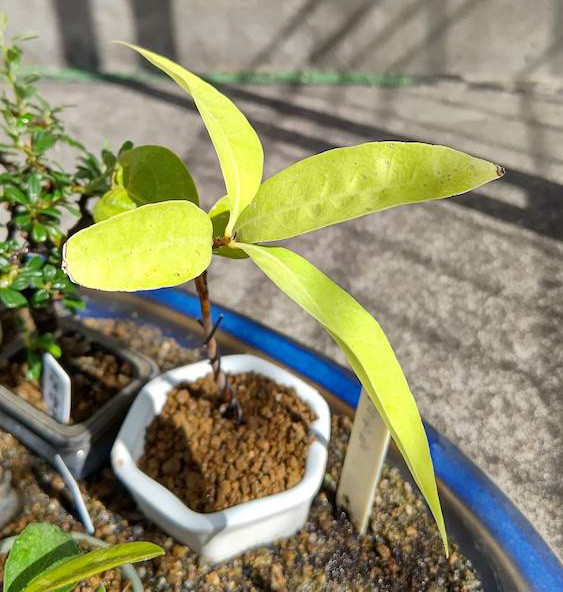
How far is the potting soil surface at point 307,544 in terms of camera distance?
0.84m

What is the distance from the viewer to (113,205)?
631mm

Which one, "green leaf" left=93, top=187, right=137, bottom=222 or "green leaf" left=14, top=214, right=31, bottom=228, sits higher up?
"green leaf" left=93, top=187, right=137, bottom=222

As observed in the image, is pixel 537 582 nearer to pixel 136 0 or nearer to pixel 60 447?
pixel 60 447

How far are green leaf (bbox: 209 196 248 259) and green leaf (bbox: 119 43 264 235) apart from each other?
0.07ft

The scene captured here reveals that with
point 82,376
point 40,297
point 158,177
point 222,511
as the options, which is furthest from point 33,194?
point 222,511

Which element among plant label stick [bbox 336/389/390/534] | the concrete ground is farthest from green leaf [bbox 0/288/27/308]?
the concrete ground

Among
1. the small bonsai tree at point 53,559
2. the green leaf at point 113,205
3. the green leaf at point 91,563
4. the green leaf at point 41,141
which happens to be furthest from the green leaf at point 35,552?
the green leaf at point 41,141

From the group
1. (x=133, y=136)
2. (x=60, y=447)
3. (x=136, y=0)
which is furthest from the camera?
(x=136, y=0)

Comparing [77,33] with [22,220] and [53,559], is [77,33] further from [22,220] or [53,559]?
[53,559]

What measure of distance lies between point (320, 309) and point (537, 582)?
1.80 feet

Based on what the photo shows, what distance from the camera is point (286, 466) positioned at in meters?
0.85

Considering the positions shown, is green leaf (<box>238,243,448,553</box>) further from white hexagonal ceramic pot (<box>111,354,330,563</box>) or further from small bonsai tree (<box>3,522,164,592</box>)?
white hexagonal ceramic pot (<box>111,354,330,563</box>)

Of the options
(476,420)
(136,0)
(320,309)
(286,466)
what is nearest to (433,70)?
(136,0)

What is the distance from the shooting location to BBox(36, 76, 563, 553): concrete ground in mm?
1300
